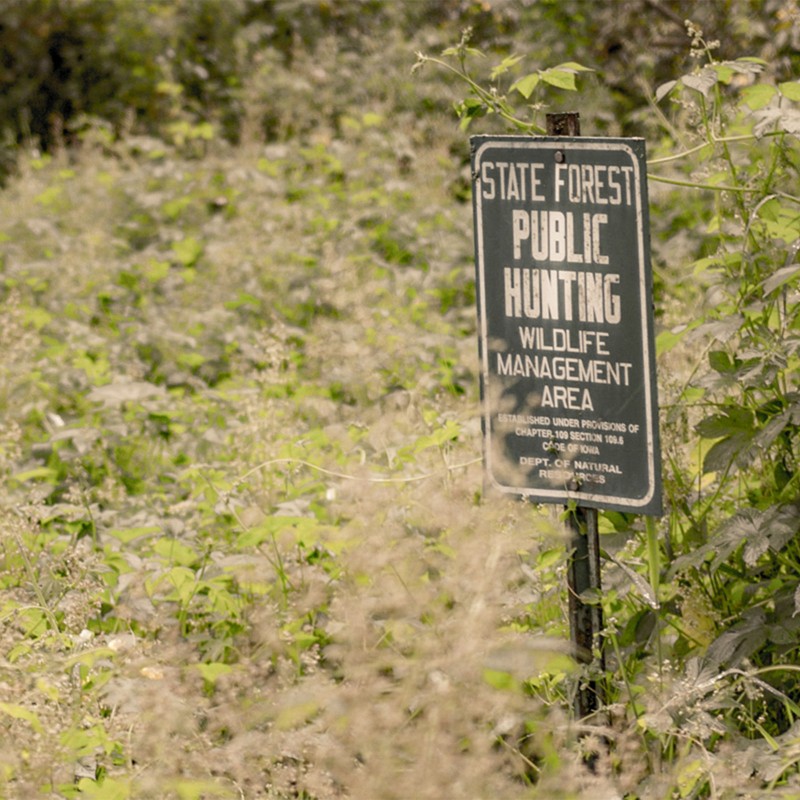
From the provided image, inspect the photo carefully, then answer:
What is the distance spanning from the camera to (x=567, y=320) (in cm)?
276

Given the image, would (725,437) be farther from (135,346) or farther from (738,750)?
(135,346)

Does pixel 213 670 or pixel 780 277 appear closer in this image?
pixel 780 277

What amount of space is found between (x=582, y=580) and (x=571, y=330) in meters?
0.54

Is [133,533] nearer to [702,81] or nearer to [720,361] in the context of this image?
[720,361]

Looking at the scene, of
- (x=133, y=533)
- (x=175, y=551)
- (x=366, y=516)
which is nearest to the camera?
(x=366, y=516)

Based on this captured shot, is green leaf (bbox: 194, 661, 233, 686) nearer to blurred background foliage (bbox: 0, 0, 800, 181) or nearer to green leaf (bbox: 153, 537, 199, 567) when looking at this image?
green leaf (bbox: 153, 537, 199, 567)

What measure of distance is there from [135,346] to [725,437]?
3.05 meters

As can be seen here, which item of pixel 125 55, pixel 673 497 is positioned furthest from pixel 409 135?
pixel 673 497

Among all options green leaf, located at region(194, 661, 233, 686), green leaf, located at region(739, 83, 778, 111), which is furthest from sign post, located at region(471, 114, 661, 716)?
green leaf, located at region(194, 661, 233, 686)

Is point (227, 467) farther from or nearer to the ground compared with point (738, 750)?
farther from the ground

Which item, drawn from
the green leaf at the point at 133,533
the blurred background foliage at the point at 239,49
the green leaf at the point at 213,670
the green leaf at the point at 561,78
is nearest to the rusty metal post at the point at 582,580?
the green leaf at the point at 561,78

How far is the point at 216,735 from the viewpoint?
9.82ft

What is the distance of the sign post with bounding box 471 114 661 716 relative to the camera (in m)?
2.68

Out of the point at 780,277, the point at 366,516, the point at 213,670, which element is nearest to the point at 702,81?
the point at 780,277
